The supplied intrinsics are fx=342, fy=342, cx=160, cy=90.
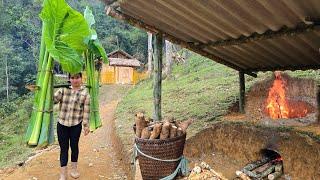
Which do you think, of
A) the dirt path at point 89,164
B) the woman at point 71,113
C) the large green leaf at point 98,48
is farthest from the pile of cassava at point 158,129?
the dirt path at point 89,164

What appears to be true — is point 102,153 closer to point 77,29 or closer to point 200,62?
point 77,29

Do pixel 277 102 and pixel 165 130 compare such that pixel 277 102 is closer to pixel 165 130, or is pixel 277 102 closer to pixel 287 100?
pixel 287 100

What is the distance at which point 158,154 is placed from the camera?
4.86 metres

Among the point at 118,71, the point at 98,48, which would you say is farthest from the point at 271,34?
the point at 118,71

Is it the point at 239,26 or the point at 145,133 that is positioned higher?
the point at 239,26

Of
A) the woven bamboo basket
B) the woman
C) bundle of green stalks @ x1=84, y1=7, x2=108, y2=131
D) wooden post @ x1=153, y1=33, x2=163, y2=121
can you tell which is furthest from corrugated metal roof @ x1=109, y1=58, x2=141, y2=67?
the woven bamboo basket

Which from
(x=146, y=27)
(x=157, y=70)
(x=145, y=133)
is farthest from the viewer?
(x=157, y=70)

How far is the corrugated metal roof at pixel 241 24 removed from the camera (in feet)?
16.3

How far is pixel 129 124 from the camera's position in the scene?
10.7 meters

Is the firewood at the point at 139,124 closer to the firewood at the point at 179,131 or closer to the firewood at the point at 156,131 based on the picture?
the firewood at the point at 156,131

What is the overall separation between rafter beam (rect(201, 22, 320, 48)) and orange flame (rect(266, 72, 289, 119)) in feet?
7.03

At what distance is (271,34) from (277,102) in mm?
2651

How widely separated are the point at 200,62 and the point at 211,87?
38.0 feet

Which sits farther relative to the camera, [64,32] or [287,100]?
[287,100]
